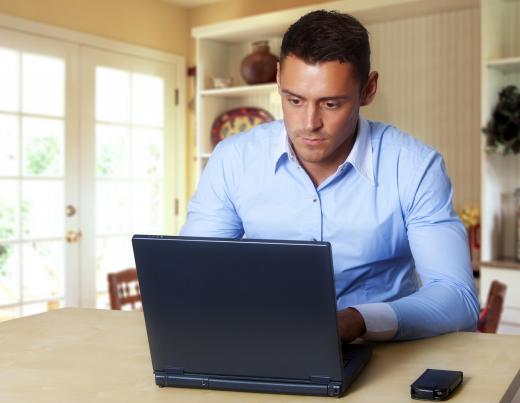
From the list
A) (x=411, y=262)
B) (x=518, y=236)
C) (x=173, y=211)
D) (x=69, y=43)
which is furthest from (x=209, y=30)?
(x=411, y=262)

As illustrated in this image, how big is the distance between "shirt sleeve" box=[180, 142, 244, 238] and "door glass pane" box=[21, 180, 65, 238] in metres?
2.64

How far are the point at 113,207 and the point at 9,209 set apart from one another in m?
0.82

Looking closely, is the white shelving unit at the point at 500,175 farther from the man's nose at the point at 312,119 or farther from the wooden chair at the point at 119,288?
the man's nose at the point at 312,119

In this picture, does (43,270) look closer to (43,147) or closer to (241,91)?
(43,147)

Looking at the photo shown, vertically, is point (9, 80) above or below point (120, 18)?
below

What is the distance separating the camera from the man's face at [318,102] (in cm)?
136

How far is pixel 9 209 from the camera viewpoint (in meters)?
3.97

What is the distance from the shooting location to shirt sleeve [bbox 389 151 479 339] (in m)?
1.29

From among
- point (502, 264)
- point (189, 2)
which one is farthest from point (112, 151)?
point (502, 264)

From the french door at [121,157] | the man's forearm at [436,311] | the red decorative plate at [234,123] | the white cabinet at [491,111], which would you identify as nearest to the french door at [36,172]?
the french door at [121,157]

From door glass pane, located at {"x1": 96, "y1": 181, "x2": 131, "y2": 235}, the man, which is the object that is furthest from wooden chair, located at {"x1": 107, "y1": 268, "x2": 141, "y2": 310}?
door glass pane, located at {"x1": 96, "y1": 181, "x2": 131, "y2": 235}

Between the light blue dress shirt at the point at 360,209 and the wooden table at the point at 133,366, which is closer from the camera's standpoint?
the wooden table at the point at 133,366

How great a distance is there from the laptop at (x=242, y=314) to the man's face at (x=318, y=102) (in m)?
0.53

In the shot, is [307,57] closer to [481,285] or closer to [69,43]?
[481,285]
